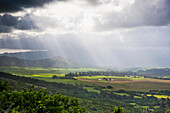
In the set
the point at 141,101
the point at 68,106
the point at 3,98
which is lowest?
the point at 141,101

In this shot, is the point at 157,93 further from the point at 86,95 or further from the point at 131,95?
the point at 86,95

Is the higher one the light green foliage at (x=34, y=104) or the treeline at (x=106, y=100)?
the light green foliage at (x=34, y=104)

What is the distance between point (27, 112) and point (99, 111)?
273ft

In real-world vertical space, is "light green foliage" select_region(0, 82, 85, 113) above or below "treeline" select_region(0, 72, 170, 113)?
above

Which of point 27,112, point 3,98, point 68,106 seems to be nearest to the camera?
point 27,112

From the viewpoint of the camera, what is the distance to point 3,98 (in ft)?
149

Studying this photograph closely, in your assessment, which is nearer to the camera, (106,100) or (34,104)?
(34,104)

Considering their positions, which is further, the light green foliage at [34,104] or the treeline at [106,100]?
the treeline at [106,100]

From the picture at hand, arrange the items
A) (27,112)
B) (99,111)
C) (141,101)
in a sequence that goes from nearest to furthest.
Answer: (27,112) < (99,111) < (141,101)

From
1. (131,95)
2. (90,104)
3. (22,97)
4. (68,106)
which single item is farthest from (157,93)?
(22,97)

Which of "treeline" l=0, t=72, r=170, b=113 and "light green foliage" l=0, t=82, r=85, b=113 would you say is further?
"treeline" l=0, t=72, r=170, b=113

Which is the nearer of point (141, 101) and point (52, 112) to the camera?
point (52, 112)

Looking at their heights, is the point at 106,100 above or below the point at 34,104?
below

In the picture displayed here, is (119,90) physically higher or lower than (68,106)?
lower
